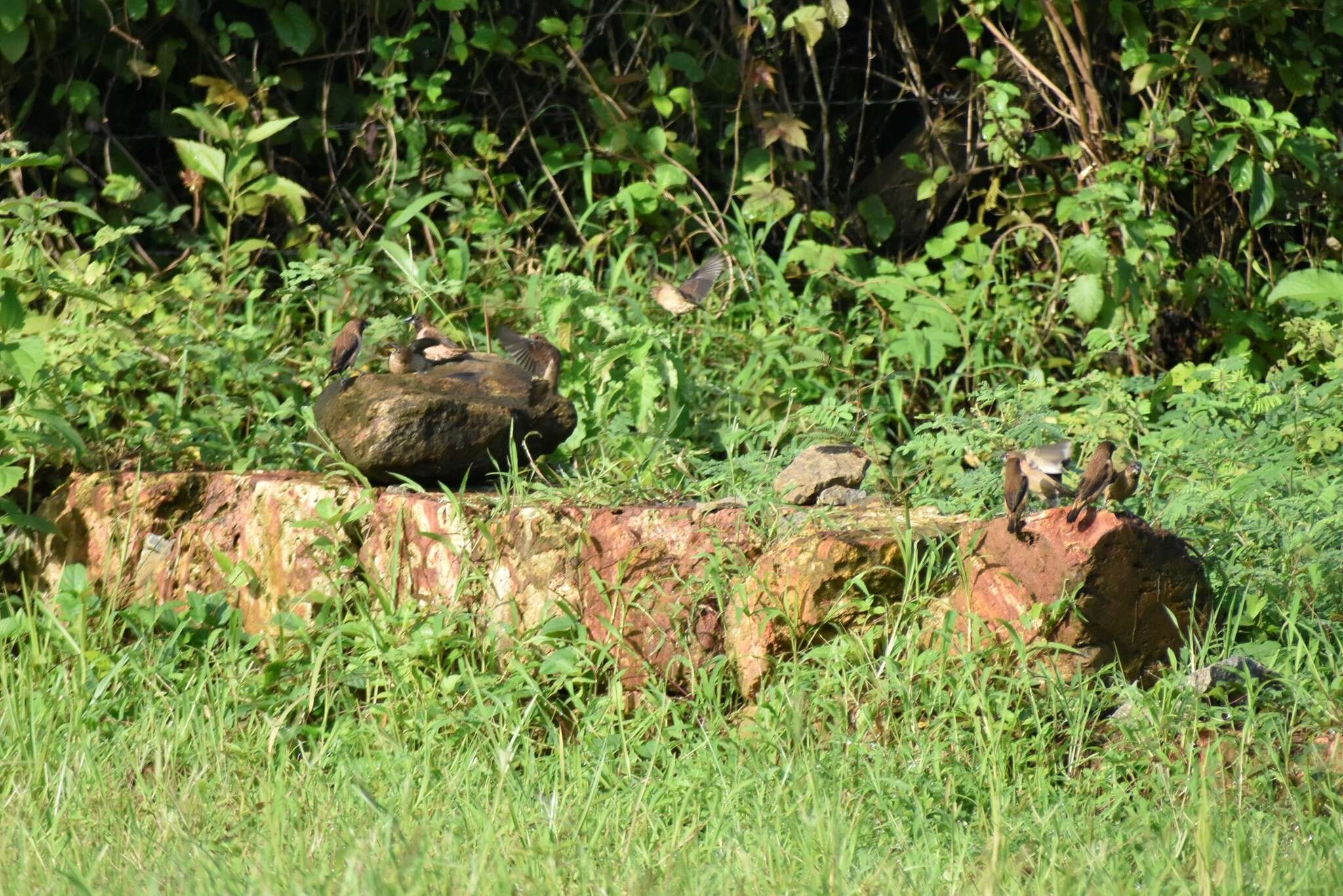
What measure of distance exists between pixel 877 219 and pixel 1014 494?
11.7 ft

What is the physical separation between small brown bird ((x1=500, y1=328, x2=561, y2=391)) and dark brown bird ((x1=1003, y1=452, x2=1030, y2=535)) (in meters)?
1.60

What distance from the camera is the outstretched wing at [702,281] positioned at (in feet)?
18.6

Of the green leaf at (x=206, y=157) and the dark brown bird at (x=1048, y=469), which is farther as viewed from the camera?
the green leaf at (x=206, y=157)

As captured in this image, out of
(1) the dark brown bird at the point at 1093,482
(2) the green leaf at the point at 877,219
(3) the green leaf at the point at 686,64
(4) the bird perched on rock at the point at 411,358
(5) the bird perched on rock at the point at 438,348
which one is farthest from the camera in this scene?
(2) the green leaf at the point at 877,219

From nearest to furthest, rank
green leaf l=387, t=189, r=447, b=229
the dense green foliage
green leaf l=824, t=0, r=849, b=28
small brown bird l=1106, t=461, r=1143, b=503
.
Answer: the dense green foliage, small brown bird l=1106, t=461, r=1143, b=503, green leaf l=387, t=189, r=447, b=229, green leaf l=824, t=0, r=849, b=28

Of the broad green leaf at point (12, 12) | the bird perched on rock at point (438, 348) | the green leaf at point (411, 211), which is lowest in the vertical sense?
the green leaf at point (411, 211)

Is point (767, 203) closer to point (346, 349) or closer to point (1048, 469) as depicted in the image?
point (346, 349)

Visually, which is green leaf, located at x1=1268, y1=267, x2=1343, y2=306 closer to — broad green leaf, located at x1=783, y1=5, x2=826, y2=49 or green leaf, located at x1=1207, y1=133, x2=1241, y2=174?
green leaf, located at x1=1207, y1=133, x2=1241, y2=174

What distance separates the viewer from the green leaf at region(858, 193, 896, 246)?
6953 millimetres

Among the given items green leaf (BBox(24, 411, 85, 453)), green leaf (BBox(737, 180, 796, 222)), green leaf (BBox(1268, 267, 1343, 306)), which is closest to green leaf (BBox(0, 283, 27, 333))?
green leaf (BBox(24, 411, 85, 453))

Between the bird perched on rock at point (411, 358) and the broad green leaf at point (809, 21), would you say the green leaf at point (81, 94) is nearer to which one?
the bird perched on rock at point (411, 358)

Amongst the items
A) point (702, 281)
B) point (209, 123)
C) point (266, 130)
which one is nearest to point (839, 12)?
point (702, 281)

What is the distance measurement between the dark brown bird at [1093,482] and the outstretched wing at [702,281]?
228 centimetres

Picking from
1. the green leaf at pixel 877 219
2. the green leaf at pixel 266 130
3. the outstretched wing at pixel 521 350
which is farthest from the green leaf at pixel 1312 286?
the green leaf at pixel 266 130
